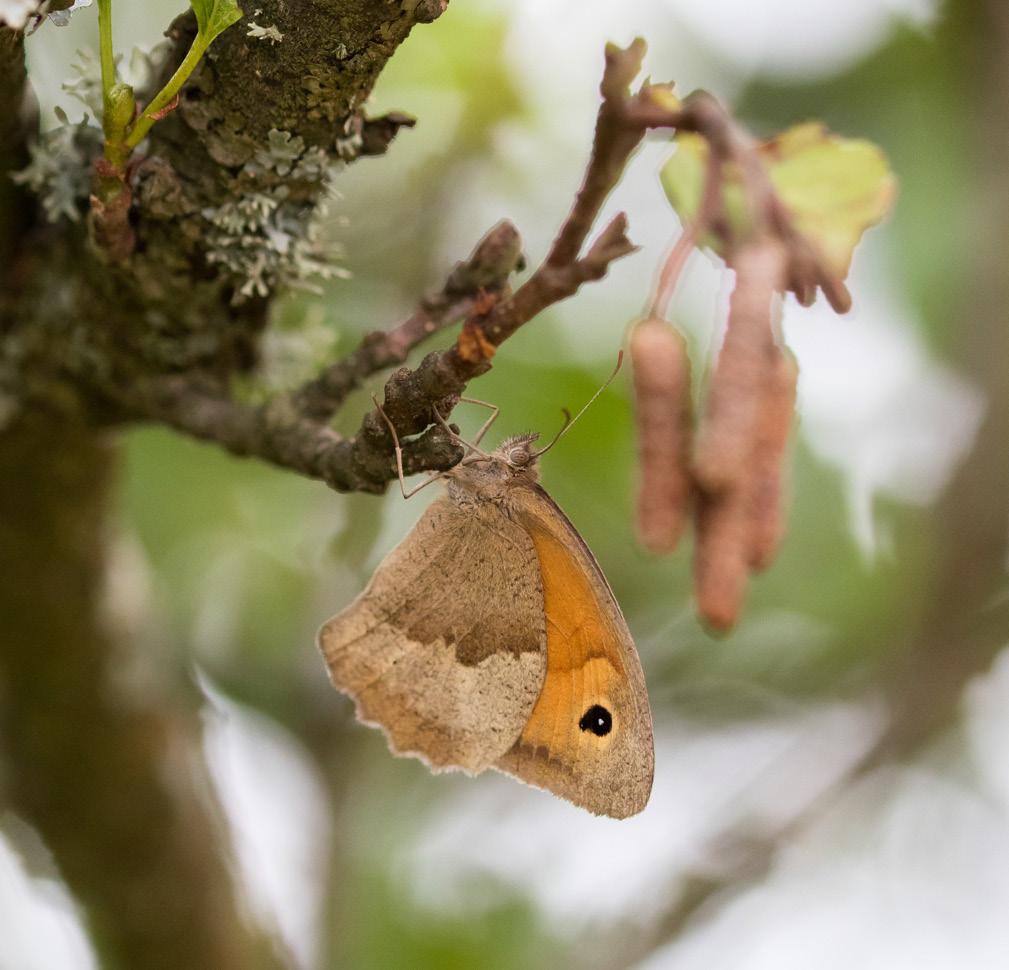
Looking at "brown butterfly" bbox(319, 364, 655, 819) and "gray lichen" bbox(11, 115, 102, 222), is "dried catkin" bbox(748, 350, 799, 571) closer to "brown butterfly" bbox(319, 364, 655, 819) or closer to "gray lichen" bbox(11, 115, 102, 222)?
"brown butterfly" bbox(319, 364, 655, 819)

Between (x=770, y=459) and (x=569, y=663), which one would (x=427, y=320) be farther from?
(x=569, y=663)

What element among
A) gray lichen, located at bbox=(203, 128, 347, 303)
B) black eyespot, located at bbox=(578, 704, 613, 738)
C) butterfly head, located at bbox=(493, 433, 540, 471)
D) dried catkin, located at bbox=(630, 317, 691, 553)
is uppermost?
butterfly head, located at bbox=(493, 433, 540, 471)

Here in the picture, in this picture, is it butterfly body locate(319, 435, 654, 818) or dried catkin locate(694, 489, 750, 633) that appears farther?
butterfly body locate(319, 435, 654, 818)

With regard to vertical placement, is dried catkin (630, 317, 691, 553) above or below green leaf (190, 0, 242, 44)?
below

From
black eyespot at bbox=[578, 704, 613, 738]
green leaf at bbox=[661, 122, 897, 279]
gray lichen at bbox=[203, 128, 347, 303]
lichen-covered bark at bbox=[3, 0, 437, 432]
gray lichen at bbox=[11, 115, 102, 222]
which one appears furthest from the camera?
black eyespot at bbox=[578, 704, 613, 738]

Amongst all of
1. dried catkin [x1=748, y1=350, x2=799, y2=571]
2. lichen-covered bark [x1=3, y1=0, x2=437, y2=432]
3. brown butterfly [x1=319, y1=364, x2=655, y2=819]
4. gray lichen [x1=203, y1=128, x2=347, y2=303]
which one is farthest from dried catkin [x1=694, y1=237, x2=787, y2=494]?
brown butterfly [x1=319, y1=364, x2=655, y2=819]

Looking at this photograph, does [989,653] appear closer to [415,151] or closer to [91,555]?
[415,151]

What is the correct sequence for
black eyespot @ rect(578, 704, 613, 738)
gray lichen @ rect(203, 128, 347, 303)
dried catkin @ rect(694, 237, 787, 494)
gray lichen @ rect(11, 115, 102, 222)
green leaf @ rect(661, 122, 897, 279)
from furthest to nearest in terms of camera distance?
black eyespot @ rect(578, 704, 613, 738), gray lichen @ rect(11, 115, 102, 222), gray lichen @ rect(203, 128, 347, 303), green leaf @ rect(661, 122, 897, 279), dried catkin @ rect(694, 237, 787, 494)

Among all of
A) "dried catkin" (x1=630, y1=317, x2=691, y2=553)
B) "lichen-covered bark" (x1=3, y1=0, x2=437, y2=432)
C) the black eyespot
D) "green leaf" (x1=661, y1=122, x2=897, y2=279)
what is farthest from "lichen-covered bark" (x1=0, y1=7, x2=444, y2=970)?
the black eyespot
